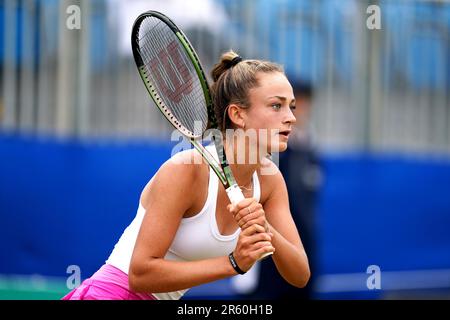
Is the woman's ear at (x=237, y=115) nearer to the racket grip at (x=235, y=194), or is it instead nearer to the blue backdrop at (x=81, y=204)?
the racket grip at (x=235, y=194)

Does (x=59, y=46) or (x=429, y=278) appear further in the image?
(x=429, y=278)

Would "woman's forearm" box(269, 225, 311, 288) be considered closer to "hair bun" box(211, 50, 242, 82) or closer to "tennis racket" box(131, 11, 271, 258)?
"tennis racket" box(131, 11, 271, 258)

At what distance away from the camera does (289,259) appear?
316 cm

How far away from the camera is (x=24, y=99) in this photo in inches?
251

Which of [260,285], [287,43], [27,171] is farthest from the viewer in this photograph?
[287,43]

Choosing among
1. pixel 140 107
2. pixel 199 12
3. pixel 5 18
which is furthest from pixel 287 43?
pixel 5 18

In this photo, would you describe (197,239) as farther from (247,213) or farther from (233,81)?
(233,81)

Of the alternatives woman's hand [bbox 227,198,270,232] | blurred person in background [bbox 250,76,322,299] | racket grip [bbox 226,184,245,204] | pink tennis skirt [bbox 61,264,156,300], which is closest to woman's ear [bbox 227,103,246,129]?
racket grip [bbox 226,184,245,204]

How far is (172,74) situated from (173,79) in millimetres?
19

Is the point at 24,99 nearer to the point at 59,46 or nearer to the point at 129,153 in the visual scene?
the point at 59,46

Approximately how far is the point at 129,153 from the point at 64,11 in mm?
1063

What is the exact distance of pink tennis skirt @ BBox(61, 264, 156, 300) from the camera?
3229 mm

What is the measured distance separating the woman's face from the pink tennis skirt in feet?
2.21

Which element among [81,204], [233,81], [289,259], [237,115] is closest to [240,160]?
[237,115]
